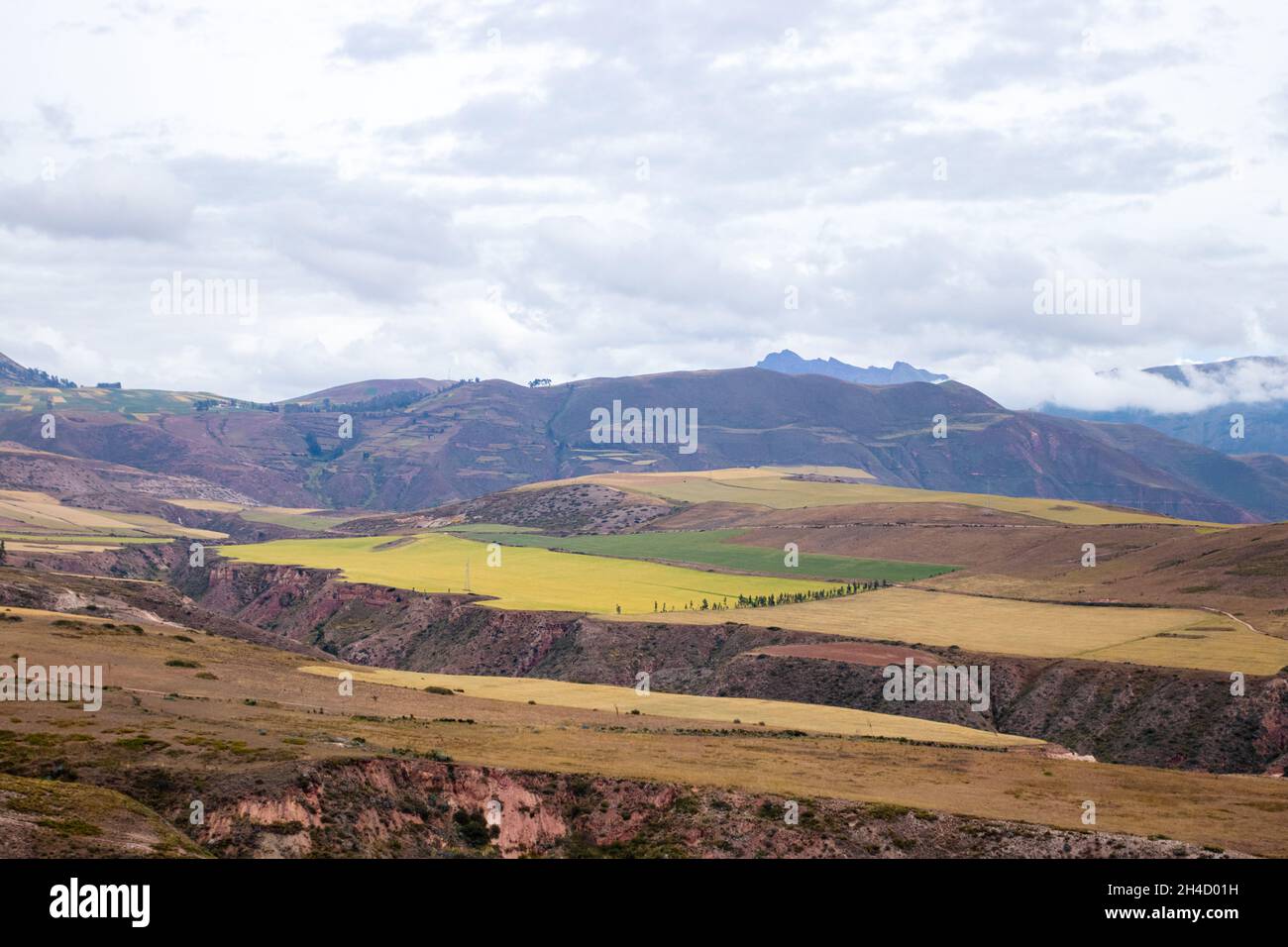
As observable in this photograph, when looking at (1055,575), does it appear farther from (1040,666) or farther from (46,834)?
(46,834)

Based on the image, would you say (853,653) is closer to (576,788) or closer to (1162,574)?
(1162,574)

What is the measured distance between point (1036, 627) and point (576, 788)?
89.3 meters

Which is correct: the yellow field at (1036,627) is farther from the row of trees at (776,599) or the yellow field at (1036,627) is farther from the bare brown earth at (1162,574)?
the bare brown earth at (1162,574)

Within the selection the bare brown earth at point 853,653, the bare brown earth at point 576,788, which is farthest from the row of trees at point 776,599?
the bare brown earth at point 576,788

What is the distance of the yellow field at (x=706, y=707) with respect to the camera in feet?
302

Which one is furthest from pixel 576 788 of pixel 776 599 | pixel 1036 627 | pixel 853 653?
pixel 776 599

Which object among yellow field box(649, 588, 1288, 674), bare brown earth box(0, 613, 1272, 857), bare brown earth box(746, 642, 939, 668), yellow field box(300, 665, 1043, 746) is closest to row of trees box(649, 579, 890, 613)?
yellow field box(649, 588, 1288, 674)

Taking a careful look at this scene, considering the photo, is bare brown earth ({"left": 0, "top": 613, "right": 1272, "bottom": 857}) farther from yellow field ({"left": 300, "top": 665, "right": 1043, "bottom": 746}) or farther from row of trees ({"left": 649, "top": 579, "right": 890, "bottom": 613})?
row of trees ({"left": 649, "top": 579, "right": 890, "bottom": 613})

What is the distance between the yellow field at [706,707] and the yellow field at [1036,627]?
80.7 ft

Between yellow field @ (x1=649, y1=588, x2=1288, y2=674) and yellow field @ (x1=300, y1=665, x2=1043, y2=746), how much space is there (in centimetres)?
2459

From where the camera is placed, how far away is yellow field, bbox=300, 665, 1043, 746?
9206 centimetres
